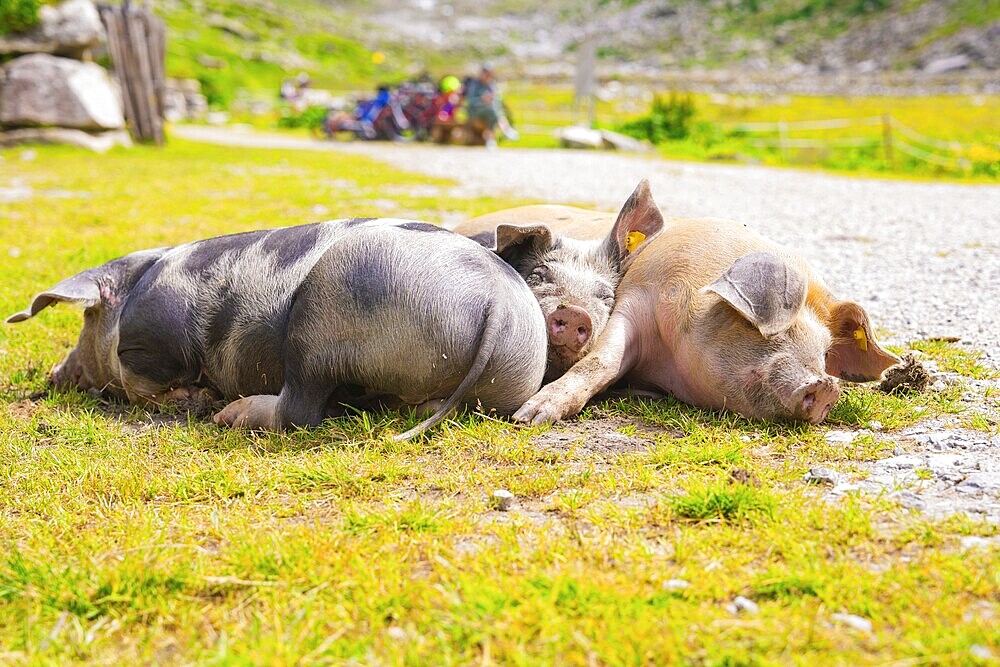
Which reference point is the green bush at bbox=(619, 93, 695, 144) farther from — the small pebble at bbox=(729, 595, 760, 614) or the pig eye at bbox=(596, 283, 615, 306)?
the small pebble at bbox=(729, 595, 760, 614)

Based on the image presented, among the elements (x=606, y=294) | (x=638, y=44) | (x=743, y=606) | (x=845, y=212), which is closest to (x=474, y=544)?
(x=743, y=606)

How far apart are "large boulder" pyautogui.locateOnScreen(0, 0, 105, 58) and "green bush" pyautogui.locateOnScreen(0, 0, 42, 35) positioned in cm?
12

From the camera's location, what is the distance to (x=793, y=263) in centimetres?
445

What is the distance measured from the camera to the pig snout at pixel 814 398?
3.94 meters

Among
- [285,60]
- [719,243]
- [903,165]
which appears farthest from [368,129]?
[285,60]

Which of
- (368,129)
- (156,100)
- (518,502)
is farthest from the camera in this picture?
(368,129)

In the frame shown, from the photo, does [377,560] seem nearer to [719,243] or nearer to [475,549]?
[475,549]

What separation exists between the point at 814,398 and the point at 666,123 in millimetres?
22274

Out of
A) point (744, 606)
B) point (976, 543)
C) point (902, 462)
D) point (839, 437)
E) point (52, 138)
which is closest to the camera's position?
point (744, 606)

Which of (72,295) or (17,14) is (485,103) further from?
(72,295)

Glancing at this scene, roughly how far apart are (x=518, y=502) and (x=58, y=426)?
2268mm

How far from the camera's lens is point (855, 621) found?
2.43m

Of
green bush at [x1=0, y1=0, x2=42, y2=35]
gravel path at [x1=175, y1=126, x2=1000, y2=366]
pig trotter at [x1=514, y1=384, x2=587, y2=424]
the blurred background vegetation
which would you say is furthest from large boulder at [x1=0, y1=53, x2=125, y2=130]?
pig trotter at [x1=514, y1=384, x2=587, y2=424]

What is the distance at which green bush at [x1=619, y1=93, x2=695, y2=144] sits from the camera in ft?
81.4
